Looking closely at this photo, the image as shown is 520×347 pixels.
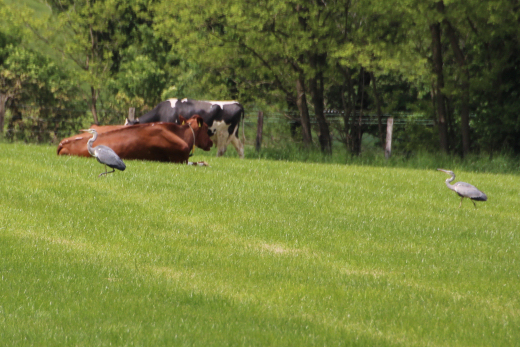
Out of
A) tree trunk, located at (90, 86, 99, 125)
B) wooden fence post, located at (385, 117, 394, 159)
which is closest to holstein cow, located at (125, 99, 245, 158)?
wooden fence post, located at (385, 117, 394, 159)

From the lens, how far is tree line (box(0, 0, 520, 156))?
924 inches

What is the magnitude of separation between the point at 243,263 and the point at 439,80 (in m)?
18.7

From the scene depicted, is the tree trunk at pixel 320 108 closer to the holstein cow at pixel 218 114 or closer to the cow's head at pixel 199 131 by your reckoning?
the holstein cow at pixel 218 114

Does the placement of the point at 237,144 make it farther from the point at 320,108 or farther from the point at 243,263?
the point at 243,263

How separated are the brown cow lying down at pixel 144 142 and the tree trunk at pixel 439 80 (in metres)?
11.9

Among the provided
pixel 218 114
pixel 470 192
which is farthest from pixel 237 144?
pixel 470 192

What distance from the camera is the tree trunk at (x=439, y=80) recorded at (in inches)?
959

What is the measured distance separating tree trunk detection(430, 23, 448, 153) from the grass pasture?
38.5ft

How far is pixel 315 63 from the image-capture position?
26516mm

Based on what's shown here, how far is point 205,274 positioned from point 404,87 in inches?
1075

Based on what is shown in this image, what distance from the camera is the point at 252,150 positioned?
24.3 metres

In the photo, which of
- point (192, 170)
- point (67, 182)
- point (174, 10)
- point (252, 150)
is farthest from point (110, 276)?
point (174, 10)

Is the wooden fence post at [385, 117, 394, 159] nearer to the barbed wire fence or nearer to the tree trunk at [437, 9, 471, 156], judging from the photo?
the tree trunk at [437, 9, 471, 156]

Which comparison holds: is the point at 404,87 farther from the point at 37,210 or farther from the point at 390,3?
the point at 37,210
